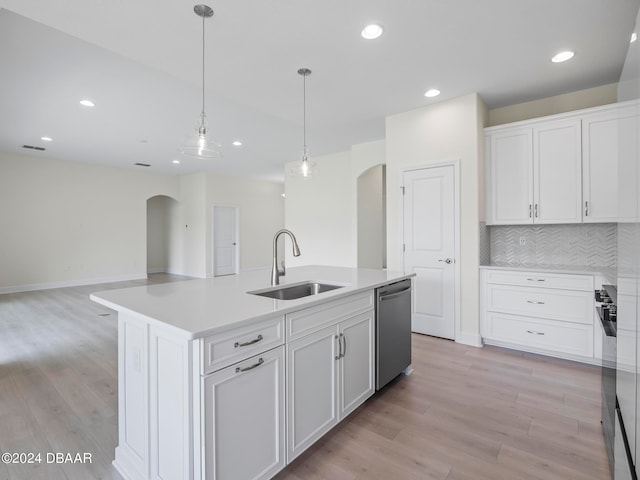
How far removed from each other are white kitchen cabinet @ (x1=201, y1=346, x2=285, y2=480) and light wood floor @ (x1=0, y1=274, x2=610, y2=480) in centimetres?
30

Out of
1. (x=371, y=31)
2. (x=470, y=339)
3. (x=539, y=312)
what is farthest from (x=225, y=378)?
(x=539, y=312)

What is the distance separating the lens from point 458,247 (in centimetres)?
365

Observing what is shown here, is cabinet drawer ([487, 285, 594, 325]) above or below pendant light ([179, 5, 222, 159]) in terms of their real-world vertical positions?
below

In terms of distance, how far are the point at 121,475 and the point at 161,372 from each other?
30.7 inches

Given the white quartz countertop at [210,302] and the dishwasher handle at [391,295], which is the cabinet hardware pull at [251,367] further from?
the dishwasher handle at [391,295]

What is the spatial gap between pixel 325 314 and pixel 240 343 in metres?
0.63

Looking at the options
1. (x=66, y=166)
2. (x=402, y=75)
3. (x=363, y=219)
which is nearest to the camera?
(x=402, y=75)

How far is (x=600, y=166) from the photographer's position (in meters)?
3.07

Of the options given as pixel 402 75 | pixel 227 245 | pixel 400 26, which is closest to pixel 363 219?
pixel 402 75

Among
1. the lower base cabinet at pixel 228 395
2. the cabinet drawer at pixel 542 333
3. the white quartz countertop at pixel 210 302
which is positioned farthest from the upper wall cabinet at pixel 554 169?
the lower base cabinet at pixel 228 395

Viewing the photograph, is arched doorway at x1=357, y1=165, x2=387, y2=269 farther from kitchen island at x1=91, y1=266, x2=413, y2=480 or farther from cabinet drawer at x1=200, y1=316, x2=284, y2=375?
cabinet drawer at x1=200, y1=316, x2=284, y2=375

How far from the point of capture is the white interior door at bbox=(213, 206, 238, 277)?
29.2 feet

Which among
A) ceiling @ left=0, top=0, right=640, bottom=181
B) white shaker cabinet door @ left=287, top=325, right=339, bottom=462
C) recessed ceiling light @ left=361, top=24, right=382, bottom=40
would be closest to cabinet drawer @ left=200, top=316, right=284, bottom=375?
white shaker cabinet door @ left=287, top=325, right=339, bottom=462

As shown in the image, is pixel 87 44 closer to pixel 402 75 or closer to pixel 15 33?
pixel 15 33
